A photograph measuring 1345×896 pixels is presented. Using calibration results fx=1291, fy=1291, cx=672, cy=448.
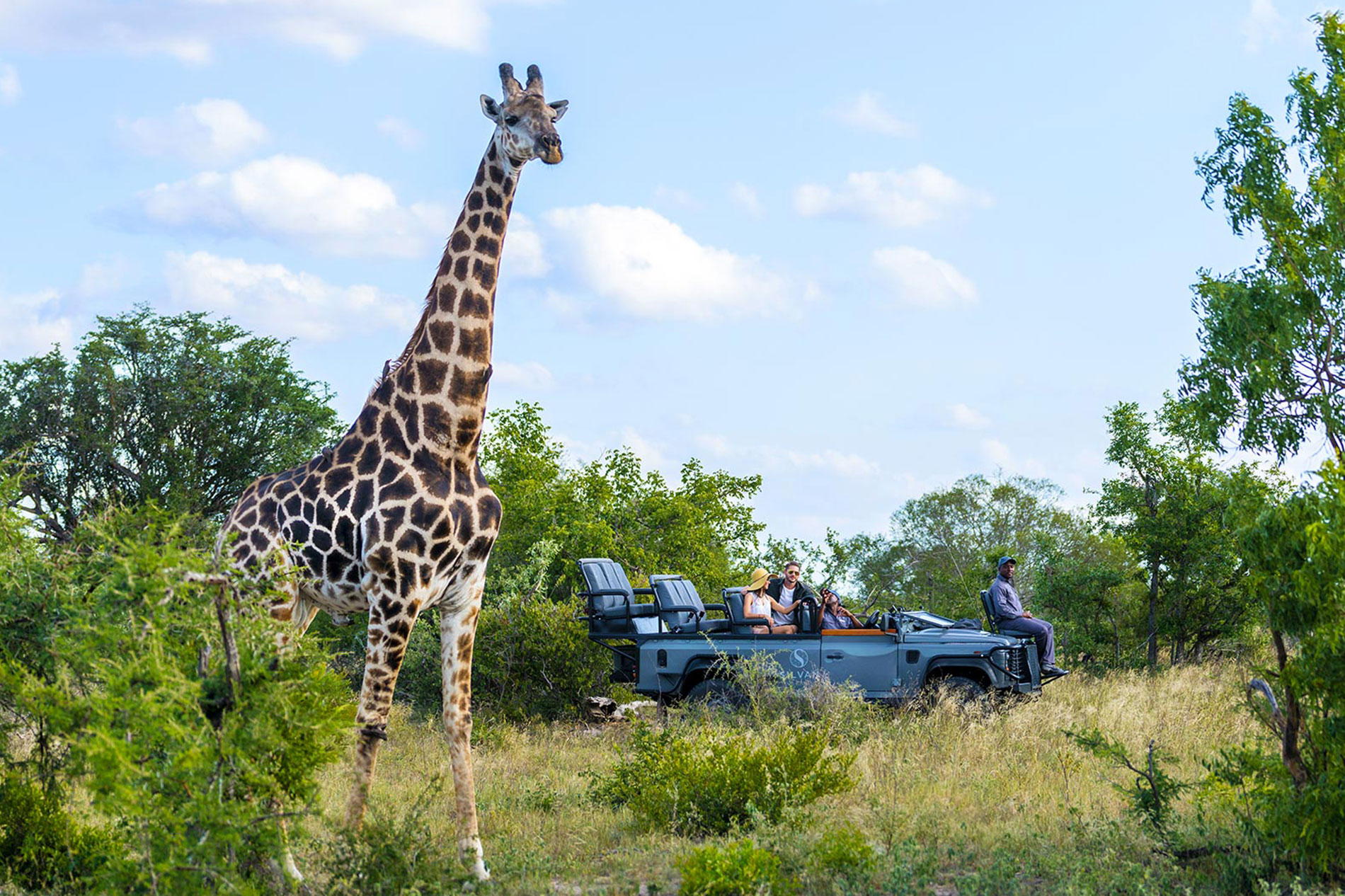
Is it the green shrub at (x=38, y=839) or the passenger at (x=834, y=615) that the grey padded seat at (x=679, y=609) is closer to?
the passenger at (x=834, y=615)

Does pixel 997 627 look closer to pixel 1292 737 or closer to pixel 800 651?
pixel 800 651

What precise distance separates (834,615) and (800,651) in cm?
111

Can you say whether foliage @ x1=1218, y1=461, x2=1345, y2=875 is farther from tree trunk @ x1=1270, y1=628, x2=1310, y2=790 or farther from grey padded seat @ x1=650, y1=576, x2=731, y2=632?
grey padded seat @ x1=650, y1=576, x2=731, y2=632

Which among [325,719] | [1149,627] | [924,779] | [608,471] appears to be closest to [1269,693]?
[924,779]

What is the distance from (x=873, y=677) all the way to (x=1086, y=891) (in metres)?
6.07

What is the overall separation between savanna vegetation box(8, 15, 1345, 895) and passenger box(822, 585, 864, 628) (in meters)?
1.40

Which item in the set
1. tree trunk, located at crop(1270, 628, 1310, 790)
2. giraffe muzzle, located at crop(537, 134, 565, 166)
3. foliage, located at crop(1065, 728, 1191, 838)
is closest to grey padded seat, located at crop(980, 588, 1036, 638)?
foliage, located at crop(1065, 728, 1191, 838)

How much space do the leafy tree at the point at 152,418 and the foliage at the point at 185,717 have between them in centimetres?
2177

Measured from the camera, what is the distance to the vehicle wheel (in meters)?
12.0

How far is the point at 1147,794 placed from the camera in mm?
7195

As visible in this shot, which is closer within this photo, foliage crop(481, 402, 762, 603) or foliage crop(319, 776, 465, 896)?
foliage crop(319, 776, 465, 896)

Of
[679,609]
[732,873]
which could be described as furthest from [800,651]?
[732,873]

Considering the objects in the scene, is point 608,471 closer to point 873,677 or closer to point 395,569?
point 873,677

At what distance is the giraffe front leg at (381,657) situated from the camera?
7426 millimetres
